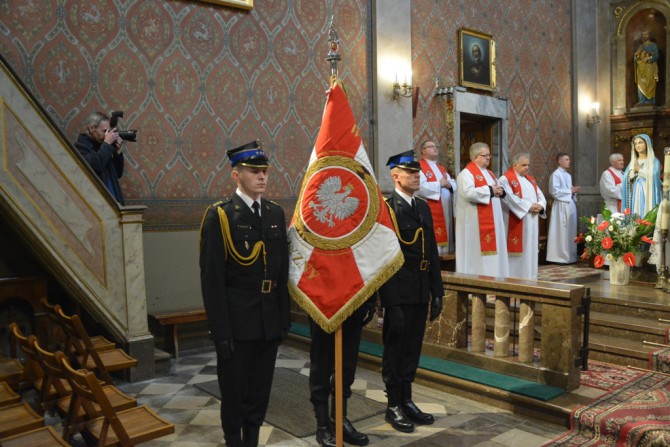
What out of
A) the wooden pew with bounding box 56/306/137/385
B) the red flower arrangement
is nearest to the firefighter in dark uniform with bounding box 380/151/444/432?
the wooden pew with bounding box 56/306/137/385

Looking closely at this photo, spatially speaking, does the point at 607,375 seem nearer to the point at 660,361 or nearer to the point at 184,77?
the point at 660,361

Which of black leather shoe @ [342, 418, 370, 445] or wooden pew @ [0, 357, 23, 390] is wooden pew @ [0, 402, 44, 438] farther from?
black leather shoe @ [342, 418, 370, 445]

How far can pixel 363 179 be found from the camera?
3.38m

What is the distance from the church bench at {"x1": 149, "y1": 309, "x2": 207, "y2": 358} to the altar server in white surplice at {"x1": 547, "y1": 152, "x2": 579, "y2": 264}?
6.37 meters

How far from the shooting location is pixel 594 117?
436 inches

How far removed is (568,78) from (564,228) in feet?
10.3

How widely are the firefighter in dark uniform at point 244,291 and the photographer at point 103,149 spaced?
2.30 metres

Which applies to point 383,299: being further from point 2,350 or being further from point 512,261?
point 512,261

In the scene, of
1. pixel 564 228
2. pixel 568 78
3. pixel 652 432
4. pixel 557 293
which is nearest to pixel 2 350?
pixel 557 293

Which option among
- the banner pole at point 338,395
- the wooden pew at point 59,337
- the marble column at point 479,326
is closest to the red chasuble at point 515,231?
the marble column at point 479,326

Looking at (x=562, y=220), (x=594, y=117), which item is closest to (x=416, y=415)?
(x=562, y=220)

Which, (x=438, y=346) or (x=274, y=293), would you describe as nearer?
(x=274, y=293)

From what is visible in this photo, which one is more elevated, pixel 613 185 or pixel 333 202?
pixel 613 185

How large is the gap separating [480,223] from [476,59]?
11.6 feet
